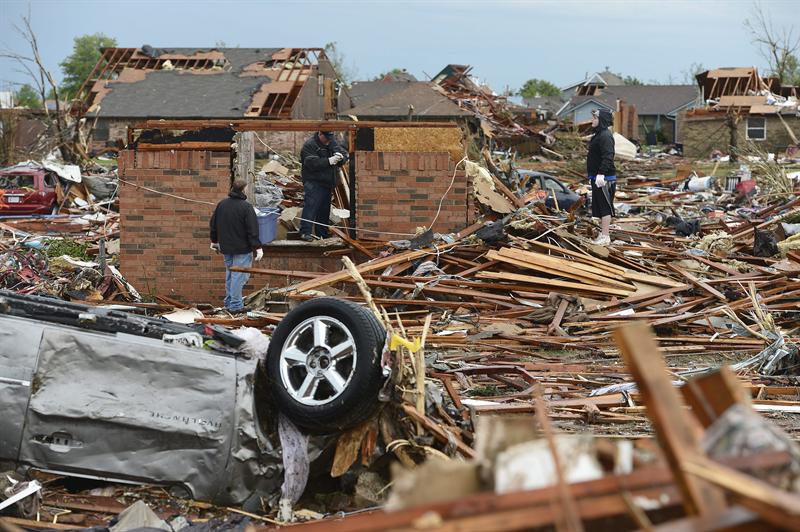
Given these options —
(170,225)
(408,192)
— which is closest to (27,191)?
(170,225)

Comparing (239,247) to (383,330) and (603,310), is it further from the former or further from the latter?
(383,330)

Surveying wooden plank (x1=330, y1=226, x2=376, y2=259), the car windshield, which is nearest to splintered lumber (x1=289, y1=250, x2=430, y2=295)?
wooden plank (x1=330, y1=226, x2=376, y2=259)

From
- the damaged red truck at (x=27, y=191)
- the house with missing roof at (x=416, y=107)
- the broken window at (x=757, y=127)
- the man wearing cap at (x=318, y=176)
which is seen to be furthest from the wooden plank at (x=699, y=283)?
the broken window at (x=757, y=127)

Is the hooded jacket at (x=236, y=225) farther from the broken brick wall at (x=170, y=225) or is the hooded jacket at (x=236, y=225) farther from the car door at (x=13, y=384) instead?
the car door at (x=13, y=384)

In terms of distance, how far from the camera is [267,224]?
14.7 metres

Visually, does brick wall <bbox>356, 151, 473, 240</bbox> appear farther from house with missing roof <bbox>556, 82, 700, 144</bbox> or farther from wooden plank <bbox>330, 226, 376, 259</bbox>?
house with missing roof <bbox>556, 82, 700, 144</bbox>

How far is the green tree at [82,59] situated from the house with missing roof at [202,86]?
186ft

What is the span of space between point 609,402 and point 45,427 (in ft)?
14.5

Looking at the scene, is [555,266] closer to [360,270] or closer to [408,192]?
[360,270]

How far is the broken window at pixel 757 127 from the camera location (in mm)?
50406

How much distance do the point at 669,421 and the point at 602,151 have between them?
13.3 m

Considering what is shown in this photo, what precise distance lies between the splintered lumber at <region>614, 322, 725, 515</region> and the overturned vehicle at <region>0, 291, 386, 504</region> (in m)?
3.60

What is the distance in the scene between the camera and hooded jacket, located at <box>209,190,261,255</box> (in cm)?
1308

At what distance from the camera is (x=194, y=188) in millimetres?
14555
